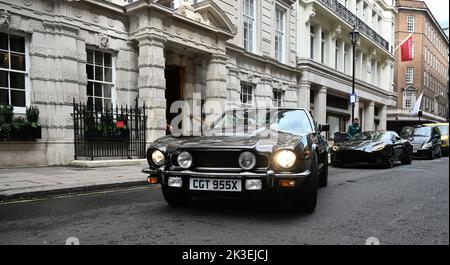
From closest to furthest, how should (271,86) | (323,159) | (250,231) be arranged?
(250,231) → (323,159) → (271,86)

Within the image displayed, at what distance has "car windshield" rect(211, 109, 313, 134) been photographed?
5086mm

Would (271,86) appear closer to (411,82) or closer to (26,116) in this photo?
(26,116)

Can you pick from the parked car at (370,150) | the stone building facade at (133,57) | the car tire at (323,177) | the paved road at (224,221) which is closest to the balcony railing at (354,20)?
the stone building facade at (133,57)

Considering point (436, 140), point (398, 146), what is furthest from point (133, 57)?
point (436, 140)

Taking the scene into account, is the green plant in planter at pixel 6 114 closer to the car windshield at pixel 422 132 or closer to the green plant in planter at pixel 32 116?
the green plant in planter at pixel 32 116

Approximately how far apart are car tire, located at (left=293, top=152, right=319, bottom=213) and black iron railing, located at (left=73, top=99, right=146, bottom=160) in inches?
288

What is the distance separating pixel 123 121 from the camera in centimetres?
1088

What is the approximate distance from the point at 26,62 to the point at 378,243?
9.89 metres

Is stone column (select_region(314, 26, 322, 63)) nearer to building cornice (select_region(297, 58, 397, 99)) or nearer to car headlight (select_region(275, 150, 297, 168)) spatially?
building cornice (select_region(297, 58, 397, 99))

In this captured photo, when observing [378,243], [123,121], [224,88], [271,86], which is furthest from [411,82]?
[378,243]

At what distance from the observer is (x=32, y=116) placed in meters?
9.32

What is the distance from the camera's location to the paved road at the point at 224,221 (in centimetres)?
341

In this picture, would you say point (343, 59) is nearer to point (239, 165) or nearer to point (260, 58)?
point (260, 58)

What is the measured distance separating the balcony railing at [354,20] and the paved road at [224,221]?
822 inches
